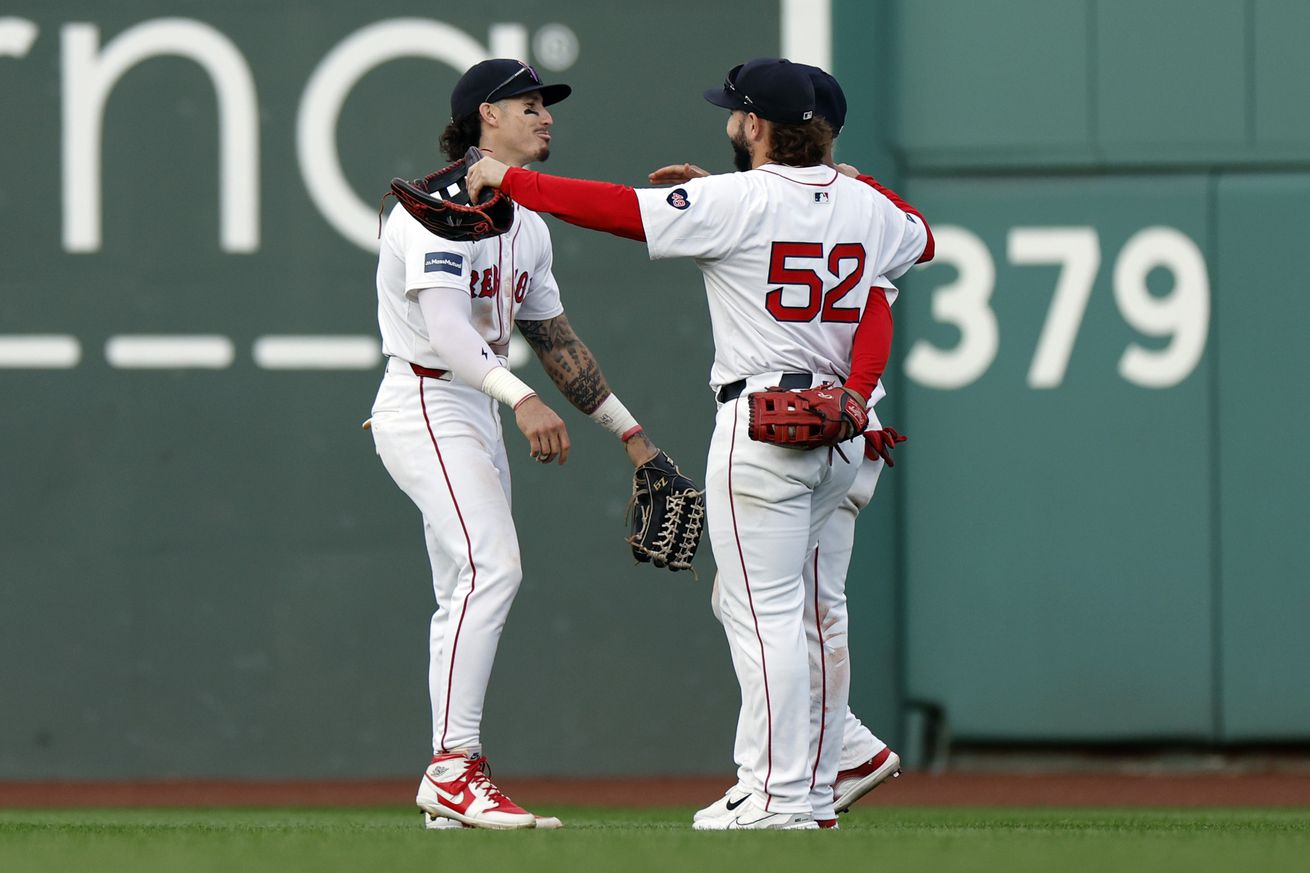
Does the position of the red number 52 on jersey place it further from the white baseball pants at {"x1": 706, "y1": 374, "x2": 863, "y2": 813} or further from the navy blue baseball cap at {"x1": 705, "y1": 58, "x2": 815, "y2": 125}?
the navy blue baseball cap at {"x1": 705, "y1": 58, "x2": 815, "y2": 125}

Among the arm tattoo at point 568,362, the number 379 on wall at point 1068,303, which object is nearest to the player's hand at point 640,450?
the arm tattoo at point 568,362

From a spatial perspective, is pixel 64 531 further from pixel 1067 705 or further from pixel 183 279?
pixel 1067 705

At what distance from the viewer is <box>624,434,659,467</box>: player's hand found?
14.6 ft

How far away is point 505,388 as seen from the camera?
4.12m

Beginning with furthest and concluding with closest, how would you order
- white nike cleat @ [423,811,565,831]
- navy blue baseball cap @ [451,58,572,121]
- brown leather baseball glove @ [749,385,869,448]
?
navy blue baseball cap @ [451,58,572,121]
white nike cleat @ [423,811,565,831]
brown leather baseball glove @ [749,385,869,448]

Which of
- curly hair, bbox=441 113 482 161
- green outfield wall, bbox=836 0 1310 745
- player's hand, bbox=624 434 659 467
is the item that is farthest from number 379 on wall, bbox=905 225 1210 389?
curly hair, bbox=441 113 482 161

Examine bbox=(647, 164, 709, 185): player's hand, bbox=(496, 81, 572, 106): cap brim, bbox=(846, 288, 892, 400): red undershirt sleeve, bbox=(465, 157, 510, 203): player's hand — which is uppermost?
bbox=(496, 81, 572, 106): cap brim

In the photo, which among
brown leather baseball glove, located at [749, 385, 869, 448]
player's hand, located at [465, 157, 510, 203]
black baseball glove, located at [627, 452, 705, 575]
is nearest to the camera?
brown leather baseball glove, located at [749, 385, 869, 448]

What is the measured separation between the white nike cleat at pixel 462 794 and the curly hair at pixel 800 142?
151 centimetres

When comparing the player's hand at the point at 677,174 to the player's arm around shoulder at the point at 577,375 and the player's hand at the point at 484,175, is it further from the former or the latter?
the player's arm around shoulder at the point at 577,375

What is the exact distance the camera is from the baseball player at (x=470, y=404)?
4164 mm

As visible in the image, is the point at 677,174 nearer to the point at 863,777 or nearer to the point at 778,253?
the point at 778,253

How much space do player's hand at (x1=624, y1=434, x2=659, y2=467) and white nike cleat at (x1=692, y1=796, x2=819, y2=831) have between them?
0.90 m

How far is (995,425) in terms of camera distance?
6727 millimetres
